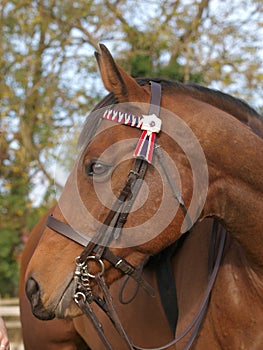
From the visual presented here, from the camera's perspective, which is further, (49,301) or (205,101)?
(205,101)

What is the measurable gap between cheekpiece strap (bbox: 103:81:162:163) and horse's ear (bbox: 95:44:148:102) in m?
0.07

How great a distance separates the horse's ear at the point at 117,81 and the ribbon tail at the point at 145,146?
0.19 m

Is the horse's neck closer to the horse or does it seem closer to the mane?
the horse

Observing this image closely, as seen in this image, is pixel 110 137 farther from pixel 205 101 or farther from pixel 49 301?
pixel 49 301

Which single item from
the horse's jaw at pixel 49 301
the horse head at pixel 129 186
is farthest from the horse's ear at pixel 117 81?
the horse's jaw at pixel 49 301

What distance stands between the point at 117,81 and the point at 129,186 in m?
0.49

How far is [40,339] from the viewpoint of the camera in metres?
4.90

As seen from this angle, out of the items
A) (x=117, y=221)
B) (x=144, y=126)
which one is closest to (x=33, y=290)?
(x=117, y=221)

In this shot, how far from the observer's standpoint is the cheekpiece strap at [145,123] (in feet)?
9.09

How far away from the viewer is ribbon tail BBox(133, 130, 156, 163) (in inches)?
109

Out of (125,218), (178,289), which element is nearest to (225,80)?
(178,289)

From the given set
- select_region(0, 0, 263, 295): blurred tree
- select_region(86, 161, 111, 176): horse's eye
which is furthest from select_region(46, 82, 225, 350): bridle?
select_region(0, 0, 263, 295): blurred tree

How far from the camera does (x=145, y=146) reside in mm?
2781

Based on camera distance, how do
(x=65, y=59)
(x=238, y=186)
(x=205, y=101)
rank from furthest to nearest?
1. (x=65, y=59)
2. (x=205, y=101)
3. (x=238, y=186)
